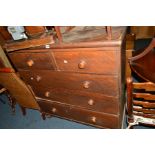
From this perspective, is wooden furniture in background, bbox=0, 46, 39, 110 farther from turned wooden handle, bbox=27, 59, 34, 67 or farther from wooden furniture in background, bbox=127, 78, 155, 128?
wooden furniture in background, bbox=127, 78, 155, 128

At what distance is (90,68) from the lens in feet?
4.92

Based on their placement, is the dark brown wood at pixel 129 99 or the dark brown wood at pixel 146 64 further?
the dark brown wood at pixel 146 64

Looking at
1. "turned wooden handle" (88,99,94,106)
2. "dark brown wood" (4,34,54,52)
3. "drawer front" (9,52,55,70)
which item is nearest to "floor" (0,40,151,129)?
"turned wooden handle" (88,99,94,106)

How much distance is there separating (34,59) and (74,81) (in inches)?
19.8

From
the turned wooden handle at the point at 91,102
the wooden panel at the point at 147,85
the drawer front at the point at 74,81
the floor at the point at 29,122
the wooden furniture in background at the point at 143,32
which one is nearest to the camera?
the wooden panel at the point at 147,85

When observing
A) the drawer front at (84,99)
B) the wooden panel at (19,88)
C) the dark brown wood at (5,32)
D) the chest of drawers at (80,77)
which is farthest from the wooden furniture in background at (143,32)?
the dark brown wood at (5,32)

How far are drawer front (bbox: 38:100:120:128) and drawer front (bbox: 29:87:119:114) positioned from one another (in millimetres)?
86

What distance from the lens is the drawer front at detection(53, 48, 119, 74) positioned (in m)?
1.35

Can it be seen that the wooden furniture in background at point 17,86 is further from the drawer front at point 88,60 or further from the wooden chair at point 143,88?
the wooden chair at point 143,88

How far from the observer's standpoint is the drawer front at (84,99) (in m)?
1.73

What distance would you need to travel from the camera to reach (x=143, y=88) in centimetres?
136

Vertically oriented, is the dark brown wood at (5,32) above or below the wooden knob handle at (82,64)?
above
